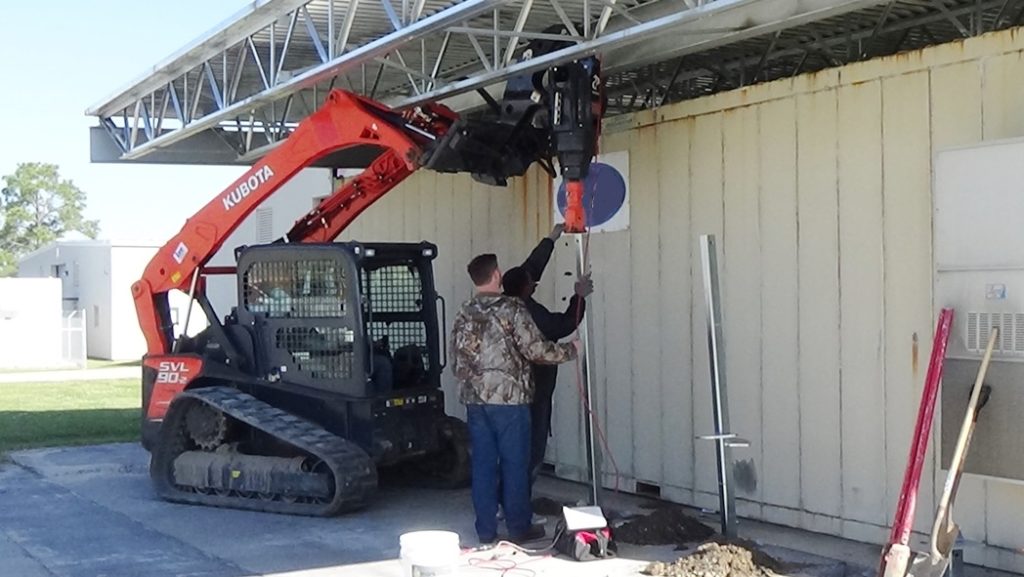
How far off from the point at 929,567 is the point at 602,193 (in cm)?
448

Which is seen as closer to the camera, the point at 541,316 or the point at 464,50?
the point at 541,316

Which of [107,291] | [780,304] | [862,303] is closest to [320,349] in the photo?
[780,304]

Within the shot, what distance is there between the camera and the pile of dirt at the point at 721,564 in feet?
22.7

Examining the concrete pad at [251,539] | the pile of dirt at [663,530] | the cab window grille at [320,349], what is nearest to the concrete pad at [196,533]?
the concrete pad at [251,539]

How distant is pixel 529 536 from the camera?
8.05 m

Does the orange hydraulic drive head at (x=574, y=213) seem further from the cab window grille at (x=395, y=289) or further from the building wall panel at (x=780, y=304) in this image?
the cab window grille at (x=395, y=289)

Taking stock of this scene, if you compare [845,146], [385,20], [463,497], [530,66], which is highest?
[385,20]

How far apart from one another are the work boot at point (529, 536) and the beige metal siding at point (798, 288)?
58.7 inches

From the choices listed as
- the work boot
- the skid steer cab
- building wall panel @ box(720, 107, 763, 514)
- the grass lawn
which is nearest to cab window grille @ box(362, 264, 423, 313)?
the skid steer cab

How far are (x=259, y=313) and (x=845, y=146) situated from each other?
16.3ft

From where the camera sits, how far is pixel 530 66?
27.5 feet

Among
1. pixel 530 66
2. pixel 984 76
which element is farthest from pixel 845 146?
pixel 530 66

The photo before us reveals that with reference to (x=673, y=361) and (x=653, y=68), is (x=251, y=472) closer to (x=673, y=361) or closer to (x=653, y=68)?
(x=673, y=361)

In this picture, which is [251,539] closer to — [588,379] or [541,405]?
[541,405]
